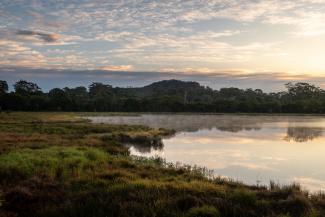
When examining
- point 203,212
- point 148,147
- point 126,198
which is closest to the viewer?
point 203,212

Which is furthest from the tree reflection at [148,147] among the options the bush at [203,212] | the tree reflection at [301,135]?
the bush at [203,212]

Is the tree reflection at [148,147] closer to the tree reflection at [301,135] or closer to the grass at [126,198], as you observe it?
the tree reflection at [301,135]

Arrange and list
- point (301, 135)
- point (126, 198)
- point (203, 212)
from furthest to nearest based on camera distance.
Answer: point (301, 135) < point (126, 198) < point (203, 212)

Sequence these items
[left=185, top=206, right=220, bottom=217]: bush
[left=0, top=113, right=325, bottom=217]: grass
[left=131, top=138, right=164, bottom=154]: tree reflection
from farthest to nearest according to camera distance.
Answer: [left=131, top=138, right=164, bottom=154]: tree reflection
[left=0, top=113, right=325, bottom=217]: grass
[left=185, top=206, right=220, bottom=217]: bush

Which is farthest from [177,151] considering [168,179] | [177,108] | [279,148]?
[177,108]

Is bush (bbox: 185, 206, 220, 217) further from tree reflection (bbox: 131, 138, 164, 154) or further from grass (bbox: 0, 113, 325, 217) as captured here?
tree reflection (bbox: 131, 138, 164, 154)

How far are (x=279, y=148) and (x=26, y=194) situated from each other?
3053 centimetres

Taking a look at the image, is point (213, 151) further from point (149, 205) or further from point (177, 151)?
point (149, 205)

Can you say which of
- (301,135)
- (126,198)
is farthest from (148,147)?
(126,198)

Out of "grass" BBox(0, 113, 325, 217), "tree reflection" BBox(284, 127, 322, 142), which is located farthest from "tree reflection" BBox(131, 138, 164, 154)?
"grass" BBox(0, 113, 325, 217)

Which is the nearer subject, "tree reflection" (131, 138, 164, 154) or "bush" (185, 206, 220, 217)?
"bush" (185, 206, 220, 217)

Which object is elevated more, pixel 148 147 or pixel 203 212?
pixel 203 212

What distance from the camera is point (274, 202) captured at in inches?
520

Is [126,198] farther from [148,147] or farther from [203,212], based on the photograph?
[148,147]
